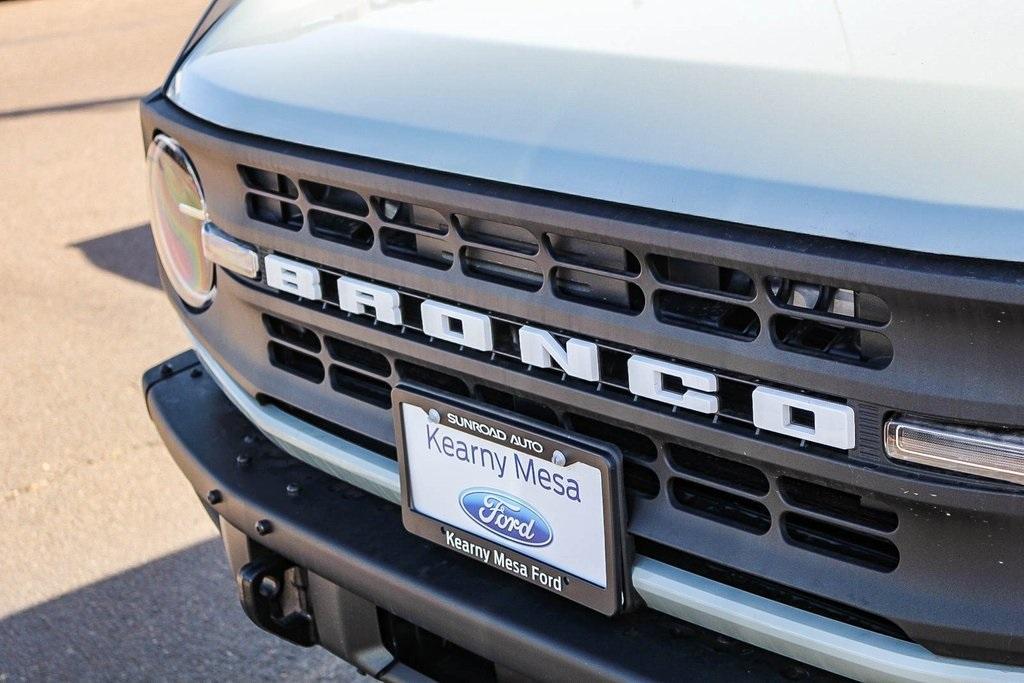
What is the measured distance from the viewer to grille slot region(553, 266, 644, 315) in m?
1.63

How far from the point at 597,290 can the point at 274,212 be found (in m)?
0.71

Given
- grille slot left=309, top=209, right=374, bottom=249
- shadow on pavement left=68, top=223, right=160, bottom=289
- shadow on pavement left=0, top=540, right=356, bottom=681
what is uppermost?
grille slot left=309, top=209, right=374, bottom=249

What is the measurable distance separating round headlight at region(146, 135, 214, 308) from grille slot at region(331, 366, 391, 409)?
15.4 inches

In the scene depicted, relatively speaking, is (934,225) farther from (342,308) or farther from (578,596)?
(342,308)

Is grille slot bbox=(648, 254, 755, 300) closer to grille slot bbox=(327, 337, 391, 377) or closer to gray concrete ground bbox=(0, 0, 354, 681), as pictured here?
grille slot bbox=(327, 337, 391, 377)

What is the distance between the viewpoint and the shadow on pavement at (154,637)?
2920 millimetres

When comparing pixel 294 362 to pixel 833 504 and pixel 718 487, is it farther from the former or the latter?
pixel 833 504

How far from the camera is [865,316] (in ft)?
4.73

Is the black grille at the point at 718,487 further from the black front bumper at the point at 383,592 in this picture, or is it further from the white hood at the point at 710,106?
the white hood at the point at 710,106

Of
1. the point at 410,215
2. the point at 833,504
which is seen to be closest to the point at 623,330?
the point at 833,504

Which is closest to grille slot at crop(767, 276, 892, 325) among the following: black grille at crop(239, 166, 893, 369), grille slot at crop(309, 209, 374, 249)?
black grille at crop(239, 166, 893, 369)

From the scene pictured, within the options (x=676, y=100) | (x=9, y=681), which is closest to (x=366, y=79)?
(x=676, y=100)

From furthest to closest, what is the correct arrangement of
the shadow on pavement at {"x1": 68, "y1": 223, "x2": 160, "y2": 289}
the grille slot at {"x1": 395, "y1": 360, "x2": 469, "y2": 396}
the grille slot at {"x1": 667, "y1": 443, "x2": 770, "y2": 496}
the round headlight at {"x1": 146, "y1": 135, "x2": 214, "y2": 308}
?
1. the shadow on pavement at {"x1": 68, "y1": 223, "x2": 160, "y2": 289}
2. the round headlight at {"x1": 146, "y1": 135, "x2": 214, "y2": 308}
3. the grille slot at {"x1": 395, "y1": 360, "x2": 469, "y2": 396}
4. the grille slot at {"x1": 667, "y1": 443, "x2": 770, "y2": 496}

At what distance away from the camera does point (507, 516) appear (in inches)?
74.1
